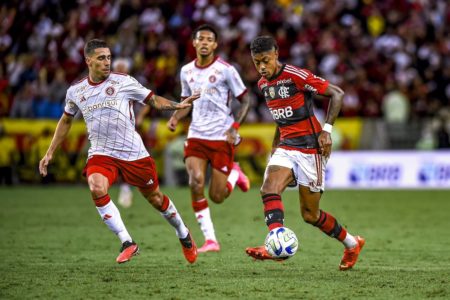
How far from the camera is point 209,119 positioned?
1185cm

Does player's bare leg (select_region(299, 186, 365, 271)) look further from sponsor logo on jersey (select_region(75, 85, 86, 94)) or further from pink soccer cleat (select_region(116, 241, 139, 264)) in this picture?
sponsor logo on jersey (select_region(75, 85, 86, 94))

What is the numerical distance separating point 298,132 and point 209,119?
2.67 metres

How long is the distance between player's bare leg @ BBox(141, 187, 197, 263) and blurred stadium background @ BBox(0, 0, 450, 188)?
42.4 ft

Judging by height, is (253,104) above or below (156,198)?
below

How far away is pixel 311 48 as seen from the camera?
84.4ft

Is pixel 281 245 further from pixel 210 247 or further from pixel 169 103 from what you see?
pixel 210 247

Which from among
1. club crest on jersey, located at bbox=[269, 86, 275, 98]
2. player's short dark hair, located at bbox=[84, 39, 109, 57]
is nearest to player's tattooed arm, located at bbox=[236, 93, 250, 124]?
club crest on jersey, located at bbox=[269, 86, 275, 98]

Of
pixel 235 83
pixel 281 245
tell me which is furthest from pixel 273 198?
pixel 235 83

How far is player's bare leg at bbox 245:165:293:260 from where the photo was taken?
868 cm

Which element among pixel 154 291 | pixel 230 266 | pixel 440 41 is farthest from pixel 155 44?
pixel 154 291

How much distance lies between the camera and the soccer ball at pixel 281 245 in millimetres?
8523

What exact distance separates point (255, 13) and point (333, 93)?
17.9m

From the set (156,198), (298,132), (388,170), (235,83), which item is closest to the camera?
(298,132)

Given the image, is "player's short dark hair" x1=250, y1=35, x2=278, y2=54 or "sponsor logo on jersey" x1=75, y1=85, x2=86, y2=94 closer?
"player's short dark hair" x1=250, y1=35, x2=278, y2=54
